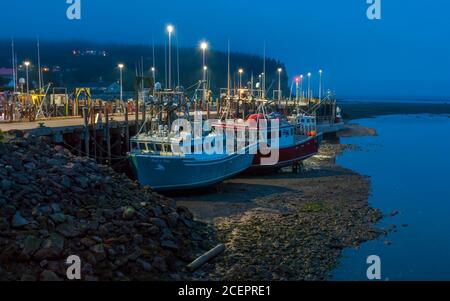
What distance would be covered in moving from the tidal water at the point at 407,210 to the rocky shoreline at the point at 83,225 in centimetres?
438

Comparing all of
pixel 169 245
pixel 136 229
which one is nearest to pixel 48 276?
pixel 136 229

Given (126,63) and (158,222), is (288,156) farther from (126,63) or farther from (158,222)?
(126,63)

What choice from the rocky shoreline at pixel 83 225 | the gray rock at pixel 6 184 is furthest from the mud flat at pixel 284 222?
the gray rock at pixel 6 184

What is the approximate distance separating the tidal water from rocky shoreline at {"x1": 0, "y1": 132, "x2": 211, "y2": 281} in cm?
438

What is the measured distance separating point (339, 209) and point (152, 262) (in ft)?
33.9

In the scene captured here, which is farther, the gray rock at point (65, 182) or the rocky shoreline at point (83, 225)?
the gray rock at point (65, 182)

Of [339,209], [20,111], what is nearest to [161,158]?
[339,209]

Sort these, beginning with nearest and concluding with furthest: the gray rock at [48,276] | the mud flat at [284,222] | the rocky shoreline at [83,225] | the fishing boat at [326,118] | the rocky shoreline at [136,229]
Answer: the gray rock at [48,276] < the rocky shoreline at [83,225] < the rocky shoreline at [136,229] < the mud flat at [284,222] < the fishing boat at [326,118]

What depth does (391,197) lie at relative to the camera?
24094mm

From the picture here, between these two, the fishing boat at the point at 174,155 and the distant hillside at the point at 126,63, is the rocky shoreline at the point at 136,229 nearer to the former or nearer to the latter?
the fishing boat at the point at 174,155

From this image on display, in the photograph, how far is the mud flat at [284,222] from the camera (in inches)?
527

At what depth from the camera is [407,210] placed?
21.5 meters

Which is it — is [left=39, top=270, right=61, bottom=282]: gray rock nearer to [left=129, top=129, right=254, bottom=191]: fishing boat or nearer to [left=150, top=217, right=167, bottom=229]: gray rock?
[left=150, top=217, right=167, bottom=229]: gray rock
